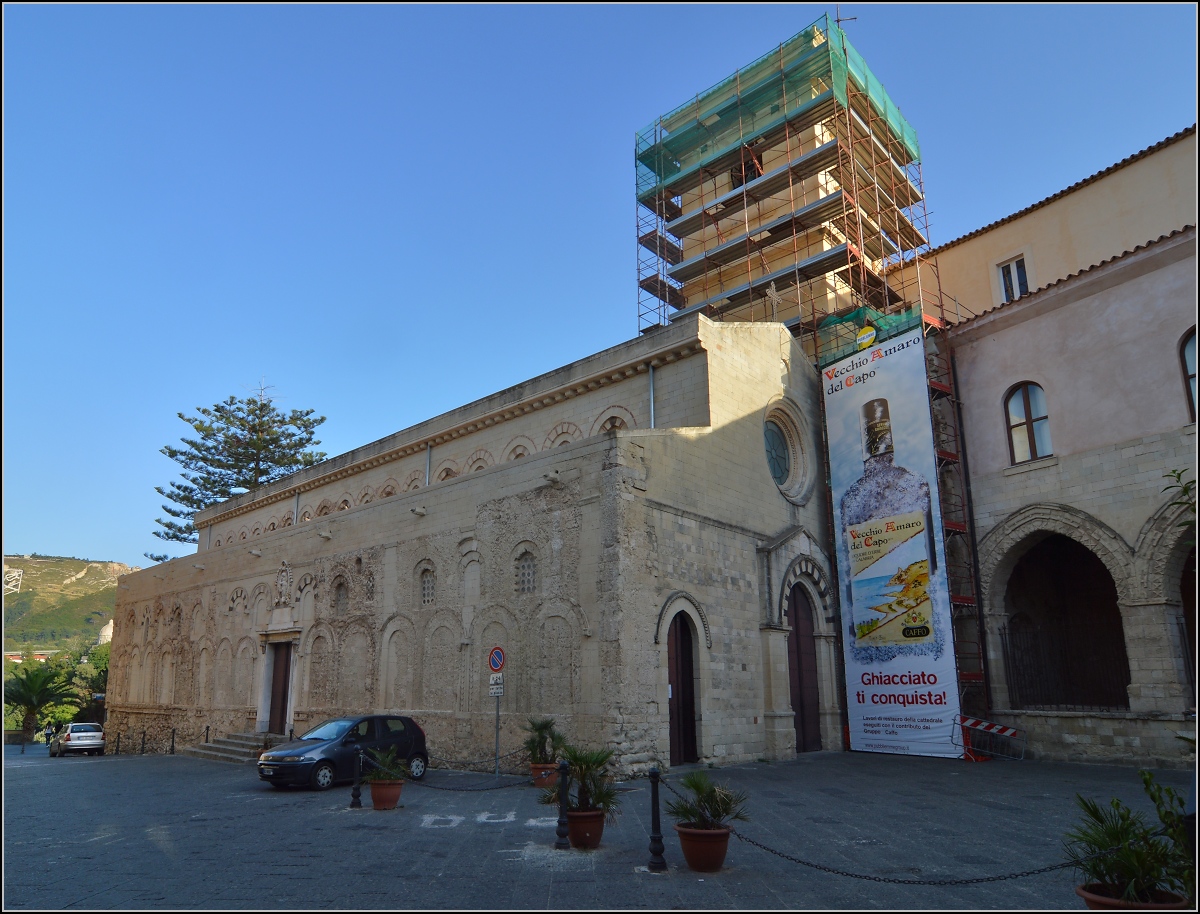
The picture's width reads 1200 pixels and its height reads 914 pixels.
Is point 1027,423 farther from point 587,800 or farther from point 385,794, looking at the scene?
point 385,794

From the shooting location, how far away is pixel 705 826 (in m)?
7.87

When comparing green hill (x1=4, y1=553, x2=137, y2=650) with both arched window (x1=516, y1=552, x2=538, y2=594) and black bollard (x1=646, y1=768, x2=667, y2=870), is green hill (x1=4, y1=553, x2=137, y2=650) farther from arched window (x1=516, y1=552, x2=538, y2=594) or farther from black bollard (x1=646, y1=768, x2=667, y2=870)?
black bollard (x1=646, y1=768, x2=667, y2=870)

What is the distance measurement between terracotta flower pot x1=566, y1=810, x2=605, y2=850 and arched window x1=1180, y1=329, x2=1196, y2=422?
1476 centimetres

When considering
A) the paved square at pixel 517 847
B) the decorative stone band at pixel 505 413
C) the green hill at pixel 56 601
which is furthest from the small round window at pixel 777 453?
the green hill at pixel 56 601

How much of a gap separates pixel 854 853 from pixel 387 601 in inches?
570

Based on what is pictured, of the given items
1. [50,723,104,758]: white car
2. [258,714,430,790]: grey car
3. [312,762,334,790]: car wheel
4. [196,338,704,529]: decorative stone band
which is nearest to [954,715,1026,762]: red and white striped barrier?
[196,338,704,529]: decorative stone band

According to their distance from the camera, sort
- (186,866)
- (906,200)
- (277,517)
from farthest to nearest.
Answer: (277,517) < (906,200) < (186,866)

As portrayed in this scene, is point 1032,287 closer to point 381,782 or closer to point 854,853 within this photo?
point 854,853

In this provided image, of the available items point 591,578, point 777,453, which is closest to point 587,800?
point 591,578

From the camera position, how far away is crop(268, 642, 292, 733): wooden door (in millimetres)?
23844

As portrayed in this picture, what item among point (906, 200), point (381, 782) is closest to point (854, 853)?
point (381, 782)

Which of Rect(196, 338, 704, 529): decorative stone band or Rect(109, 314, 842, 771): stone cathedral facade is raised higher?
Rect(196, 338, 704, 529): decorative stone band

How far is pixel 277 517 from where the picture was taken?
1379 inches

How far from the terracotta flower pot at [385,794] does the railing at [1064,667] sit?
547 inches
